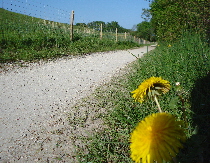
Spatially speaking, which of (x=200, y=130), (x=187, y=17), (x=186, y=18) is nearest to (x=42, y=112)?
(x=200, y=130)

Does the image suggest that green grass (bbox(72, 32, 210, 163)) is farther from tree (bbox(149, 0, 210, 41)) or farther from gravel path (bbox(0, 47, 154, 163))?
tree (bbox(149, 0, 210, 41))

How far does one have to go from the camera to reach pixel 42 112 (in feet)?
9.00

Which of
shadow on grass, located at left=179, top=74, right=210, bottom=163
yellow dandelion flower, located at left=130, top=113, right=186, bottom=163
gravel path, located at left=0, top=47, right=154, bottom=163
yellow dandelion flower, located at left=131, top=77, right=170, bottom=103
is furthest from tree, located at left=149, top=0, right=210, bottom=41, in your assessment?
yellow dandelion flower, located at left=130, top=113, right=186, bottom=163

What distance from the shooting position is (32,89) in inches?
149

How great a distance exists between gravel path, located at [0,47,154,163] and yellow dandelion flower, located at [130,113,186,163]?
0.95 m

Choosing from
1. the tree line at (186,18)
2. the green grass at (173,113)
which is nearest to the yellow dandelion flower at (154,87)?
the green grass at (173,113)

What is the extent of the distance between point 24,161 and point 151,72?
6.29ft

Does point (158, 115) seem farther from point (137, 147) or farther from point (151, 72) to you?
point (151, 72)

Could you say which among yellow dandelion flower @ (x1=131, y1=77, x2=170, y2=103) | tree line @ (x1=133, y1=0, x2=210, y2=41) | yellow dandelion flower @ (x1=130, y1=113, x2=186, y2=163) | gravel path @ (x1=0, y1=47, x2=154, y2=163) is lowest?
gravel path @ (x1=0, y1=47, x2=154, y2=163)

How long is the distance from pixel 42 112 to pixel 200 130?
2.10 meters

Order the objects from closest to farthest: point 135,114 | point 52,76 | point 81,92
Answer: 1. point 135,114
2. point 81,92
3. point 52,76

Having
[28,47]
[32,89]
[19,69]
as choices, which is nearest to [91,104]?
[32,89]

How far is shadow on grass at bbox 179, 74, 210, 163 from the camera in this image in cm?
92

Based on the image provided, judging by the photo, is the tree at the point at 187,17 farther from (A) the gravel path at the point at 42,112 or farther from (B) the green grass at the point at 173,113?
(A) the gravel path at the point at 42,112
